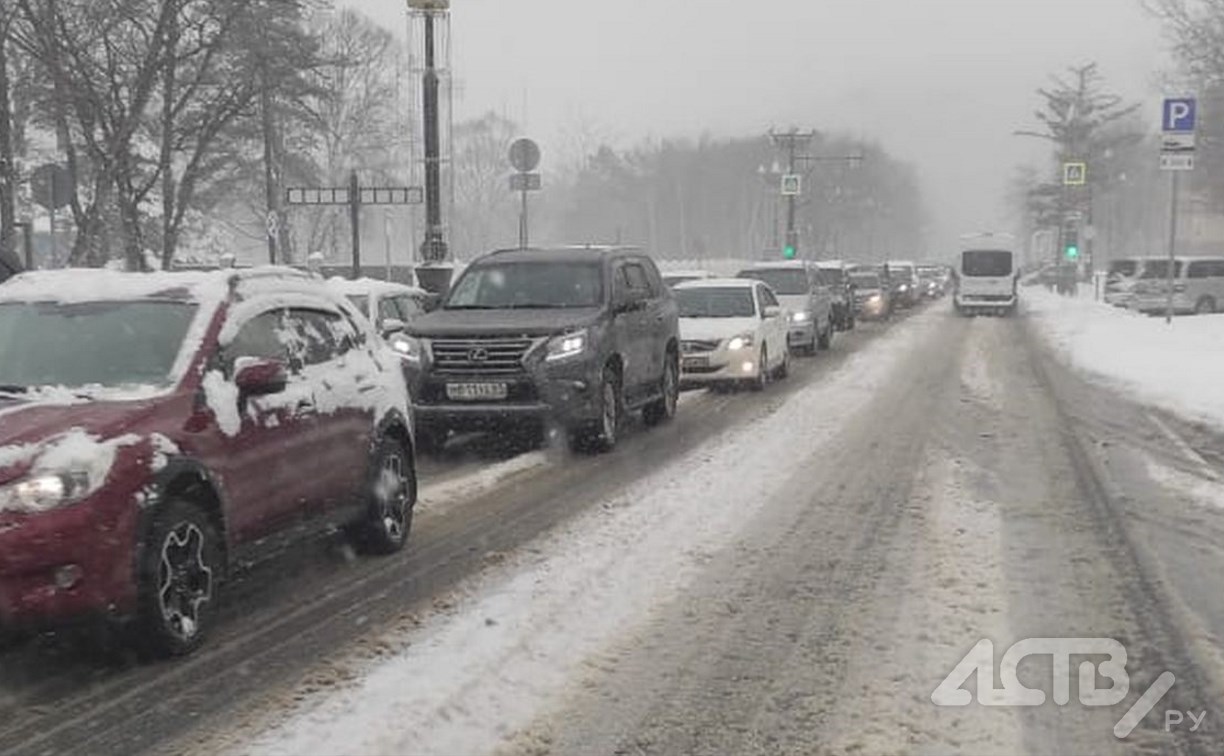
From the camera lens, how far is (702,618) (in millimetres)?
6215

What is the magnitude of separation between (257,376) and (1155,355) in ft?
63.3

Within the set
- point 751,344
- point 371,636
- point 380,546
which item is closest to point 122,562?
point 371,636

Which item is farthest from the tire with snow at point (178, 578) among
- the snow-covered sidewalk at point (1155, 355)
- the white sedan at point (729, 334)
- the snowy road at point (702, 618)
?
the white sedan at point (729, 334)

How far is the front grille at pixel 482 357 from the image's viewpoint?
11578 millimetres

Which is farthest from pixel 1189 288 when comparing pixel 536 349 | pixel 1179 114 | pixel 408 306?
pixel 536 349

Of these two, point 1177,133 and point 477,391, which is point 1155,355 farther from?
point 477,391

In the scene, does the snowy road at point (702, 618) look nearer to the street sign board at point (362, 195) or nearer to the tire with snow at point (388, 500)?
the tire with snow at point (388, 500)

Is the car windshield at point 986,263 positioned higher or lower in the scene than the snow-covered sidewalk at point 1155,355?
higher

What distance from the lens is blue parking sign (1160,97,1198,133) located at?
80.3 feet

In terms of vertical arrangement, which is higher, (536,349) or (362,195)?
(362,195)

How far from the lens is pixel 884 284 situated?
44219mm

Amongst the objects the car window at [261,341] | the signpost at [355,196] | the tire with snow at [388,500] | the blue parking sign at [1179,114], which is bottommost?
the tire with snow at [388,500]

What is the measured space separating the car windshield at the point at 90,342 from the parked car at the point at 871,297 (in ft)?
119

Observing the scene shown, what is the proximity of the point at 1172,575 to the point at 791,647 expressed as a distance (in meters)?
2.54
